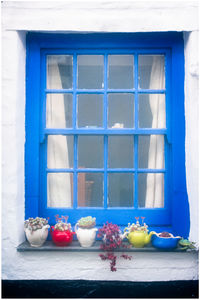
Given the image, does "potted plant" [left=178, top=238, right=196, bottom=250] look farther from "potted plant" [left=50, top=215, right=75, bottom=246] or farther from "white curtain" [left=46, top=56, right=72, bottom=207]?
"white curtain" [left=46, top=56, right=72, bottom=207]

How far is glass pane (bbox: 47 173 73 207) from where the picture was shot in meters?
2.67

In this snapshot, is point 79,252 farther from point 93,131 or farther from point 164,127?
point 164,127

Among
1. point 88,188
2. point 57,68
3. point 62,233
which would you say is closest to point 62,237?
point 62,233

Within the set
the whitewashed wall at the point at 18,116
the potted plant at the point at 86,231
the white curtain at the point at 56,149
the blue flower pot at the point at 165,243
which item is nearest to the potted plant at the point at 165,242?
the blue flower pot at the point at 165,243

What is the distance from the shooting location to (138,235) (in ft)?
7.60

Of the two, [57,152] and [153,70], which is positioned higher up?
[153,70]

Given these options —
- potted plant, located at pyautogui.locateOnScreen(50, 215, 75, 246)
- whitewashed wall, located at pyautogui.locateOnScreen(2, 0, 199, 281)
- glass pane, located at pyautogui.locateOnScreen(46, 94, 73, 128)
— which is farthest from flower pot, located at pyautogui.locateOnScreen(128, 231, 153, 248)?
glass pane, located at pyautogui.locateOnScreen(46, 94, 73, 128)

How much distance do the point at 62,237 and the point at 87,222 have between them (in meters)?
0.25

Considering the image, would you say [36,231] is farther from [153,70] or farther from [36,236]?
[153,70]

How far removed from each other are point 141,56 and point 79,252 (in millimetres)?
1952

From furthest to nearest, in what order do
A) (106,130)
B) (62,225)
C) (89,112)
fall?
(89,112), (106,130), (62,225)

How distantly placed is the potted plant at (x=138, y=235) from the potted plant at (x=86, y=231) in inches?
11.4

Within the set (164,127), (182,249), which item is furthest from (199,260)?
(164,127)

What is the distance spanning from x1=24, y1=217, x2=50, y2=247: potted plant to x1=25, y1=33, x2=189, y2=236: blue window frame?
0.55 feet
